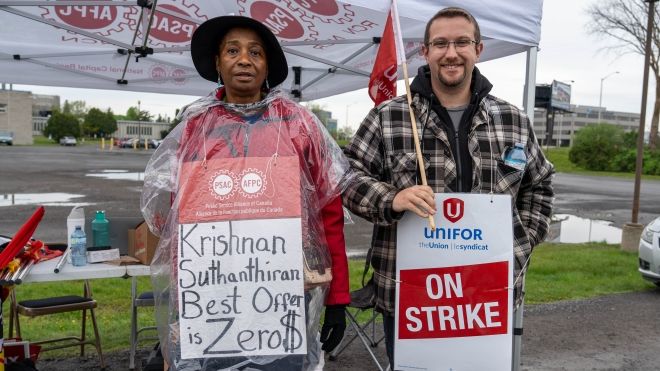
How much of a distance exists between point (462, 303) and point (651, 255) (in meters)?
5.55

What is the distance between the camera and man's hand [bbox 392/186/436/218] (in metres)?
2.28

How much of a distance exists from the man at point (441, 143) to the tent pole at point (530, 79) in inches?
41.7

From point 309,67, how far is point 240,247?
462 centimetres

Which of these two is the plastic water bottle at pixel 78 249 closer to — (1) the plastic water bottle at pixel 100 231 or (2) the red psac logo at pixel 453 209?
(1) the plastic water bottle at pixel 100 231

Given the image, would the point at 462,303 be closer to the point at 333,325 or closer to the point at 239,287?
the point at 333,325

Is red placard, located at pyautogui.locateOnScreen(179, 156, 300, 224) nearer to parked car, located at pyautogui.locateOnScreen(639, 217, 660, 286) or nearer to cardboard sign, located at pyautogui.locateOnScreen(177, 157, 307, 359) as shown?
cardboard sign, located at pyautogui.locateOnScreen(177, 157, 307, 359)

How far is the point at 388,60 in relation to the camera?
3.27 meters

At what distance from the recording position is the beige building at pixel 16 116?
66375 millimetres

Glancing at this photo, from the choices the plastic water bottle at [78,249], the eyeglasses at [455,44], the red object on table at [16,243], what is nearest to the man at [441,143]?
the eyeglasses at [455,44]

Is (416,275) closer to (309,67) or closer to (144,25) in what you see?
(144,25)

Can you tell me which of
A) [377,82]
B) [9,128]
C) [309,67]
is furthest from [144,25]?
[9,128]

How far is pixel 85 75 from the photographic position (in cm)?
628

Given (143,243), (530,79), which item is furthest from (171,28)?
(530,79)

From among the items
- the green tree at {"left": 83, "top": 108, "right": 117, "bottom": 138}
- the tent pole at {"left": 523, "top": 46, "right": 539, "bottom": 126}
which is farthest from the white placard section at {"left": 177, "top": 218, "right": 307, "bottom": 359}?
the green tree at {"left": 83, "top": 108, "right": 117, "bottom": 138}
